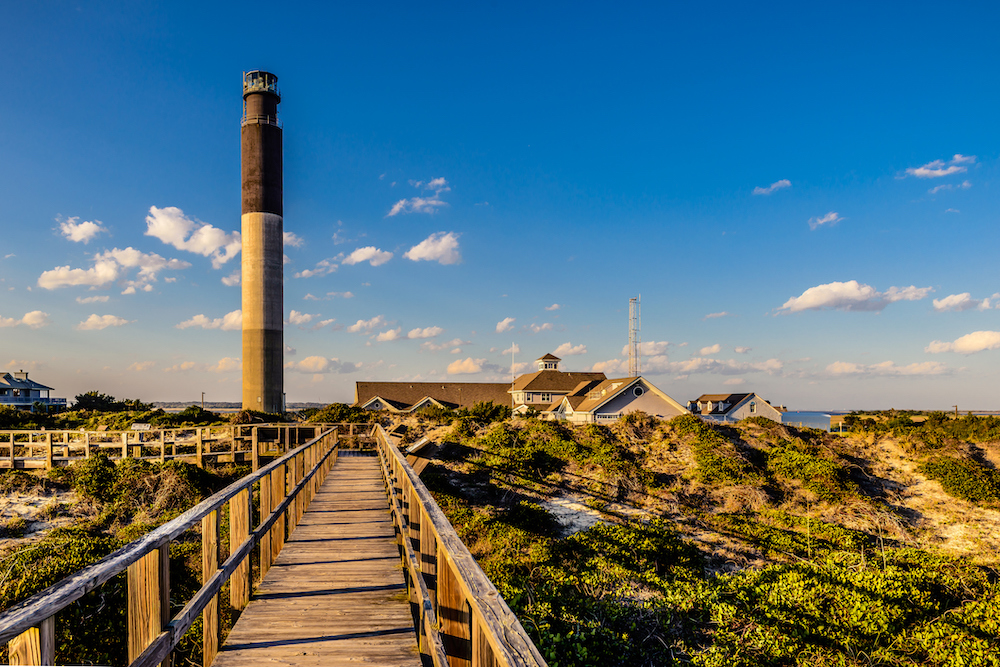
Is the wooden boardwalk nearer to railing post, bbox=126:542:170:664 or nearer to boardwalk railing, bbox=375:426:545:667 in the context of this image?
boardwalk railing, bbox=375:426:545:667

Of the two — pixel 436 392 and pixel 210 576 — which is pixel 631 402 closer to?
pixel 436 392

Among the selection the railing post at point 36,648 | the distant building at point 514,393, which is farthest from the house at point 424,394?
the railing post at point 36,648

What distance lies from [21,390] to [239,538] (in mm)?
82784

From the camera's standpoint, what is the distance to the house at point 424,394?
187ft

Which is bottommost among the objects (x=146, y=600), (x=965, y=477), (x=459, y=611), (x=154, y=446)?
(x=965, y=477)

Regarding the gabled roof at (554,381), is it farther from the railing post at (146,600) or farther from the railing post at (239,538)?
the railing post at (146,600)

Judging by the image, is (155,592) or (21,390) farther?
(21,390)

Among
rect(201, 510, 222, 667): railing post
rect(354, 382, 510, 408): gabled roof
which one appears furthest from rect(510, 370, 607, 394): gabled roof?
rect(201, 510, 222, 667): railing post

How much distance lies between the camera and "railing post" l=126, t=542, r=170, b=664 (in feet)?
9.07

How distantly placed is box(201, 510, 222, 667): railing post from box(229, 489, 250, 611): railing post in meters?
0.79

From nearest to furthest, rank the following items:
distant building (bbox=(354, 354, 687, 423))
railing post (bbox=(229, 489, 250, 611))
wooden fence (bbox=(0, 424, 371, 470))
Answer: railing post (bbox=(229, 489, 250, 611))
wooden fence (bbox=(0, 424, 371, 470))
distant building (bbox=(354, 354, 687, 423))

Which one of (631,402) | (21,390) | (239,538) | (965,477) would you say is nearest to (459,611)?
(239,538)

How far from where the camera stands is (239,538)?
16.1ft

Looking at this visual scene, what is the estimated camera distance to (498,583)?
14070 mm
